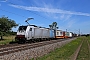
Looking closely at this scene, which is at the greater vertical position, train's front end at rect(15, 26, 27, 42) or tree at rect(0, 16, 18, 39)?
tree at rect(0, 16, 18, 39)

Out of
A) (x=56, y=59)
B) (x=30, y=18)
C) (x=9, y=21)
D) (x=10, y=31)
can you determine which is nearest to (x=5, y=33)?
(x=10, y=31)

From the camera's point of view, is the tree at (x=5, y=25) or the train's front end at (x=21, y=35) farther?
the tree at (x=5, y=25)

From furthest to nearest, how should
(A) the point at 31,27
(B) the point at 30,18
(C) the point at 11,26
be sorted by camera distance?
(C) the point at 11,26, (B) the point at 30,18, (A) the point at 31,27

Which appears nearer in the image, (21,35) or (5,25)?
(21,35)

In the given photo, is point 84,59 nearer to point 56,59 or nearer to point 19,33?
point 56,59

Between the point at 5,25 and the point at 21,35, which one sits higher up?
the point at 5,25

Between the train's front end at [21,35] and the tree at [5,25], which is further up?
the tree at [5,25]

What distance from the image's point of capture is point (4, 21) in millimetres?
52906

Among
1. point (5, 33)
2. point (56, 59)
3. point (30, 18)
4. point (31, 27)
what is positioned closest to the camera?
point (56, 59)

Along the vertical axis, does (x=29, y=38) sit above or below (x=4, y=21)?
below

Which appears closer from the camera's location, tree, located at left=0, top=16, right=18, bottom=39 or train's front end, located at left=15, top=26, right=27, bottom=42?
train's front end, located at left=15, top=26, right=27, bottom=42

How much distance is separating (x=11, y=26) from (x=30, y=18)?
2067cm

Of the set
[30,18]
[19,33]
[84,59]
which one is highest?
[30,18]

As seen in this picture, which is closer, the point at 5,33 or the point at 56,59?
the point at 56,59
